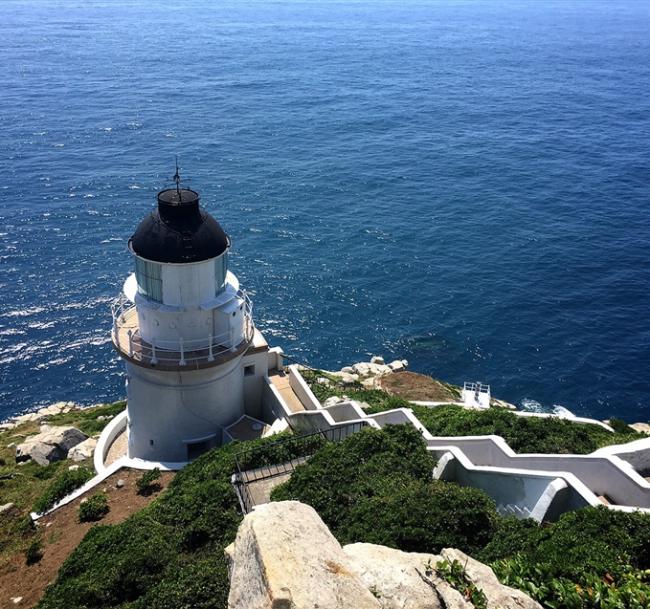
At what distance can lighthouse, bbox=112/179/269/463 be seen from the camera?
2400 cm

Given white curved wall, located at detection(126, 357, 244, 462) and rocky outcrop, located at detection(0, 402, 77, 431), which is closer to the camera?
white curved wall, located at detection(126, 357, 244, 462)

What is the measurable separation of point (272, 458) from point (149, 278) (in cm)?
872

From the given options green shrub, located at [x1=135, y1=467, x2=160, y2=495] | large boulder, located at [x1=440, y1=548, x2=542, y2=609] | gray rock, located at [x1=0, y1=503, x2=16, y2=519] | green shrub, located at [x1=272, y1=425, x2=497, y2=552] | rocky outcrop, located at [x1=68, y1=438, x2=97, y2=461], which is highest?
large boulder, located at [x1=440, y1=548, x2=542, y2=609]

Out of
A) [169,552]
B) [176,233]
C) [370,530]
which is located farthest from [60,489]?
[370,530]

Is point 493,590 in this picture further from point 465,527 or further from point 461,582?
point 465,527

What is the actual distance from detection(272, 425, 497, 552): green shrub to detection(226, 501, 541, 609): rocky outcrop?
3226 mm

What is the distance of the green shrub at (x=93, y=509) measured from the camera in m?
22.1

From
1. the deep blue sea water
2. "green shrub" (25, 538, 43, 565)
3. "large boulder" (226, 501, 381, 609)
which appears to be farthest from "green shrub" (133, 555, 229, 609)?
the deep blue sea water

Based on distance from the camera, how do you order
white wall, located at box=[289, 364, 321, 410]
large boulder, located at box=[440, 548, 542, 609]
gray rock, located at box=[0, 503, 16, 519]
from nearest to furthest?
1. large boulder, located at box=[440, 548, 542, 609]
2. gray rock, located at box=[0, 503, 16, 519]
3. white wall, located at box=[289, 364, 321, 410]

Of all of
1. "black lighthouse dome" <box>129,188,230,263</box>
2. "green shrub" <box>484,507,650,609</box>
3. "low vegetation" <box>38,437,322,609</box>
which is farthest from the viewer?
"black lighthouse dome" <box>129,188,230,263</box>

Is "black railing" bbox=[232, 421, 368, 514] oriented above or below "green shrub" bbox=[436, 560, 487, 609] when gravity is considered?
below

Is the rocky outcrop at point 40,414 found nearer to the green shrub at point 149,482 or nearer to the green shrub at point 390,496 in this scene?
the green shrub at point 149,482

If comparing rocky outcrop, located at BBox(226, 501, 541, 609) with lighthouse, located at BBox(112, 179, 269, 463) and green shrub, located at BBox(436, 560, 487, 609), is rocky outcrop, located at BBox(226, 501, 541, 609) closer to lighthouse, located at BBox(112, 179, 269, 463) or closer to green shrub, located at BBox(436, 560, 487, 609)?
green shrub, located at BBox(436, 560, 487, 609)

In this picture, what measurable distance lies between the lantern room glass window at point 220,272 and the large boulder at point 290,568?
576 inches
